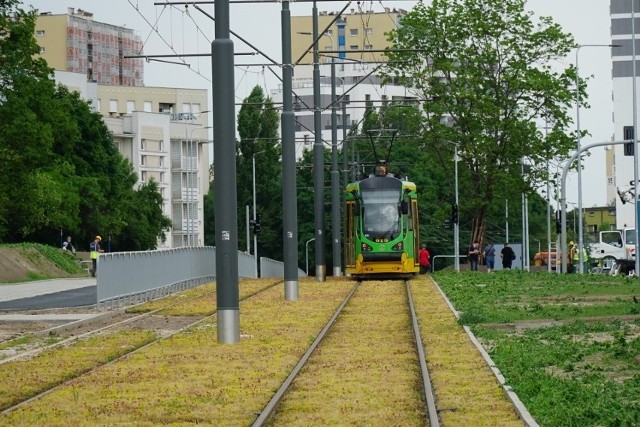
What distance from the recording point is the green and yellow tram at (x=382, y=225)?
51344 millimetres

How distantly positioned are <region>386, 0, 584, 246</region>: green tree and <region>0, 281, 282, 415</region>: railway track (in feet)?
104

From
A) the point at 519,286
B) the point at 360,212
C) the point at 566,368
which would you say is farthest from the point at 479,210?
the point at 566,368

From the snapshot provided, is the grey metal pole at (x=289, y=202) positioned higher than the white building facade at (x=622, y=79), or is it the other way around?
the white building facade at (x=622, y=79)

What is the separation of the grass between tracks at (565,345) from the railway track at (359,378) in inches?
38.5

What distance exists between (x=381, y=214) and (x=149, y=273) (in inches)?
518

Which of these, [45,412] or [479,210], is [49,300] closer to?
[45,412]

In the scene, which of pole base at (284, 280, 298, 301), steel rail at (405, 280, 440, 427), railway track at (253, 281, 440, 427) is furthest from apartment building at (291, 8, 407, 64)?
steel rail at (405, 280, 440, 427)

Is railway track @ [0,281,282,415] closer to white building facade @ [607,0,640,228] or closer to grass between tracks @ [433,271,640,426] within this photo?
grass between tracks @ [433,271,640,426]

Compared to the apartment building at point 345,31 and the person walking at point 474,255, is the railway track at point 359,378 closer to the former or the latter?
the person walking at point 474,255

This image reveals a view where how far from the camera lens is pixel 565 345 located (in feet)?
69.2

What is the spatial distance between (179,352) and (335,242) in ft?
126

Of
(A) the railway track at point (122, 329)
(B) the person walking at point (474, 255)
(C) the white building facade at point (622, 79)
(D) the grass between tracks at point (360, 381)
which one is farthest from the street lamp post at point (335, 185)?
(C) the white building facade at point (622, 79)

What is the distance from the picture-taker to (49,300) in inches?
1602

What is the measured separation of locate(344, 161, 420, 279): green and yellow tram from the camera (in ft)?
168
